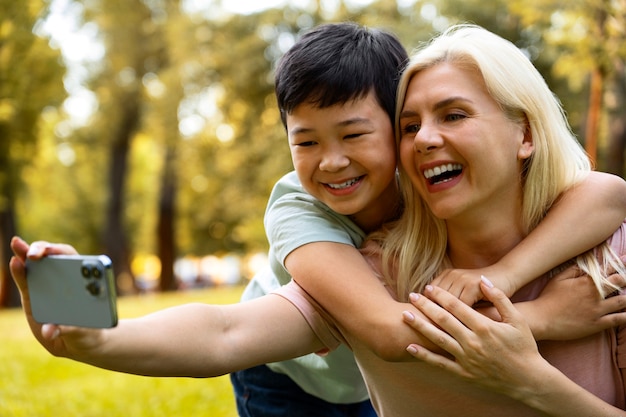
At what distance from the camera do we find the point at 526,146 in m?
2.26

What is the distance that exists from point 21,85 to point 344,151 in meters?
9.39

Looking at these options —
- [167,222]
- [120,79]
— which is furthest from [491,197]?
[167,222]

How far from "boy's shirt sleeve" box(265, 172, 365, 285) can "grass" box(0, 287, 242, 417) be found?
12.0ft

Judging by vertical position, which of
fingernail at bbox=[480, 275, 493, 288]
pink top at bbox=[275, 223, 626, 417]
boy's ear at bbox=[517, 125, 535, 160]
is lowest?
pink top at bbox=[275, 223, 626, 417]

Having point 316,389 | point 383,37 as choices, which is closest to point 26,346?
point 316,389

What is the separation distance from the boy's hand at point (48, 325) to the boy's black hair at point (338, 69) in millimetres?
1070

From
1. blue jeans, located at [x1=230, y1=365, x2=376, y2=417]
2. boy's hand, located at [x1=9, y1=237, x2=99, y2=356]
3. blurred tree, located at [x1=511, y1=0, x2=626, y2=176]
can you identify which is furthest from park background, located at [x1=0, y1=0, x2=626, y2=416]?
boy's hand, located at [x1=9, y1=237, x2=99, y2=356]

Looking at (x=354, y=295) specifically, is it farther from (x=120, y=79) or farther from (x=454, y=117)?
(x=120, y=79)

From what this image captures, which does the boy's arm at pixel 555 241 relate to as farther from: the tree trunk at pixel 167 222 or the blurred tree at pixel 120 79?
the tree trunk at pixel 167 222

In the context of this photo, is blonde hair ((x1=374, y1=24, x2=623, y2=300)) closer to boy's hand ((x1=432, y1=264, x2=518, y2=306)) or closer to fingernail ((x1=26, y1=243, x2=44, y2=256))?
boy's hand ((x1=432, y1=264, x2=518, y2=306))

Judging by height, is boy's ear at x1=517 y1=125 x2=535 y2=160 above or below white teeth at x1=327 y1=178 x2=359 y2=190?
above

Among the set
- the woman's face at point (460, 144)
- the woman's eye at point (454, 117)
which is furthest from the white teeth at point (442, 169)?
the woman's eye at point (454, 117)

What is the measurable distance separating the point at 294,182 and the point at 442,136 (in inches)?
28.6

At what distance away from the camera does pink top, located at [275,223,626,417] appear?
216cm
